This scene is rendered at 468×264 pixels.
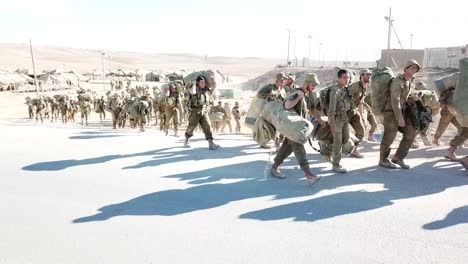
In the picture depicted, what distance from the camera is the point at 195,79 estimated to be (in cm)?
721

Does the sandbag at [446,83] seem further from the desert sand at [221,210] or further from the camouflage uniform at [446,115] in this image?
the desert sand at [221,210]

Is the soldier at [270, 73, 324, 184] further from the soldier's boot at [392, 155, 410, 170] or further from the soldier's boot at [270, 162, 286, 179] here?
the soldier's boot at [392, 155, 410, 170]

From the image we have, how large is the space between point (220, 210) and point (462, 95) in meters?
3.28

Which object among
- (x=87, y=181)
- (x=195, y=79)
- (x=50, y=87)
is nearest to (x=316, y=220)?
(x=87, y=181)

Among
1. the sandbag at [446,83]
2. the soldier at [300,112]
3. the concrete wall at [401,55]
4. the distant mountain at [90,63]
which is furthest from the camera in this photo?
the distant mountain at [90,63]

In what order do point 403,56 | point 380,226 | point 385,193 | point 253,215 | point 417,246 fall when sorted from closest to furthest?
point 417,246 → point 380,226 → point 253,215 → point 385,193 → point 403,56

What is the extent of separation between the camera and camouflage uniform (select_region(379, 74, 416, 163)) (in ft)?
17.7

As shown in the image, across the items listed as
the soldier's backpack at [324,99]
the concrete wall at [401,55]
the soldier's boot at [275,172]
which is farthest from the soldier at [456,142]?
the concrete wall at [401,55]

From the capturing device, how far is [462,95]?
5.06 metres

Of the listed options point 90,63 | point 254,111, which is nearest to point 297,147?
point 254,111

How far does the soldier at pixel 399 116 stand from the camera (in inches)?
213

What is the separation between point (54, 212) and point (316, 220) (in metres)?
2.47

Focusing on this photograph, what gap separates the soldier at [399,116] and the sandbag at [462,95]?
0.52 metres

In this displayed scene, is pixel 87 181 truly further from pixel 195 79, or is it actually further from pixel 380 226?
pixel 380 226
